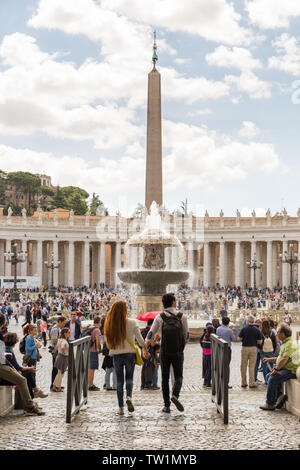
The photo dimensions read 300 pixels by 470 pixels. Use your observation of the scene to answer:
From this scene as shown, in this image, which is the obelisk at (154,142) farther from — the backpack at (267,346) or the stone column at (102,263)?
the stone column at (102,263)

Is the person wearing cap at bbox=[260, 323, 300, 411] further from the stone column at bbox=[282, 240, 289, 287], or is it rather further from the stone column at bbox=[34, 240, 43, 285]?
the stone column at bbox=[34, 240, 43, 285]

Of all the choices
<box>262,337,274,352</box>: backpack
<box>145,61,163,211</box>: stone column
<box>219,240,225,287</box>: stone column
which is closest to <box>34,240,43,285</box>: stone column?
<box>219,240,225,287</box>: stone column

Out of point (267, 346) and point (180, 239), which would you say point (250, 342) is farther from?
point (180, 239)

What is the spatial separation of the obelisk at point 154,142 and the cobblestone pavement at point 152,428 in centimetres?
2311

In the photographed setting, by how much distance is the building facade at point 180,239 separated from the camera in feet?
221

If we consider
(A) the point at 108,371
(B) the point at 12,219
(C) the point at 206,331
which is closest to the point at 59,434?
(A) the point at 108,371

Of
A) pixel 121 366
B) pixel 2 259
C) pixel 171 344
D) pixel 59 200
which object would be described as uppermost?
pixel 59 200

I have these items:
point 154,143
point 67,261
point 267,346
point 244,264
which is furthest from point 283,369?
point 67,261

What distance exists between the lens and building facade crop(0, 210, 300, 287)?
6738 centimetres

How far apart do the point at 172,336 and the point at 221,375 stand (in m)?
0.77

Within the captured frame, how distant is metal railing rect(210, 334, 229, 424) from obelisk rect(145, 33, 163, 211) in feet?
77.8

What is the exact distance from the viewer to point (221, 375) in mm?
7000

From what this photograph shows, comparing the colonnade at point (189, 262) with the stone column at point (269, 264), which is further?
the colonnade at point (189, 262)

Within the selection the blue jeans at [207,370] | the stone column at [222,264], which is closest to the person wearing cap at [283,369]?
the blue jeans at [207,370]
